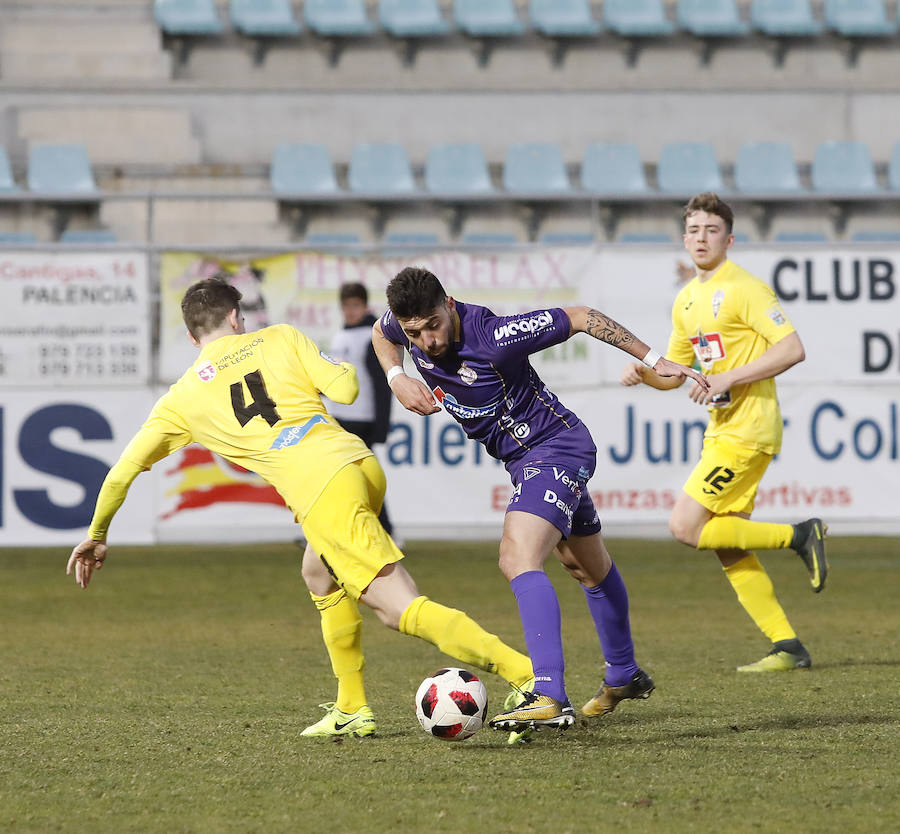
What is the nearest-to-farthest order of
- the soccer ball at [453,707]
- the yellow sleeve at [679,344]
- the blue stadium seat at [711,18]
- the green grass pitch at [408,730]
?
the green grass pitch at [408,730]
the soccer ball at [453,707]
the yellow sleeve at [679,344]
the blue stadium seat at [711,18]

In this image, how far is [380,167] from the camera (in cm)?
1800

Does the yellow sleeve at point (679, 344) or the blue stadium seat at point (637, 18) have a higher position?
the blue stadium seat at point (637, 18)

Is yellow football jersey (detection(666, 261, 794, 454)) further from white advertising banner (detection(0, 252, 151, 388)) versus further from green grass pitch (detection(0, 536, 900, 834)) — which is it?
white advertising banner (detection(0, 252, 151, 388))

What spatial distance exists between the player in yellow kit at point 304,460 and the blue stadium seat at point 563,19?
15.1 metres

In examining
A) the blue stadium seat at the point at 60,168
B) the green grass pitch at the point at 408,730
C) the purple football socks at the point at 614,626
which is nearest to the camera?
the green grass pitch at the point at 408,730

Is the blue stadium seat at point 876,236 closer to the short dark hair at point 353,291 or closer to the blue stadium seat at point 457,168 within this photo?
the blue stadium seat at point 457,168

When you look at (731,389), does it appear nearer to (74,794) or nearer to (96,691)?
(96,691)

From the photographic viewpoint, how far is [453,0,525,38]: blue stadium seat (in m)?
19.4

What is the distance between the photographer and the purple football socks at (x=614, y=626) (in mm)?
5566

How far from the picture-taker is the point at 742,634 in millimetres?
8055

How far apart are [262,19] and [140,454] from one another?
Answer: 1528cm

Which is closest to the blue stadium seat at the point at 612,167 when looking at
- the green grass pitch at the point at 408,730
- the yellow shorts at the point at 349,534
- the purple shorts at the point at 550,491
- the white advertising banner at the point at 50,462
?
the white advertising banner at the point at 50,462

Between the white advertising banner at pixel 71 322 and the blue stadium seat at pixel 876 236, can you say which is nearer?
the white advertising banner at pixel 71 322

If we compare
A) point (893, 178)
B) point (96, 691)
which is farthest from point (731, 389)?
point (893, 178)
